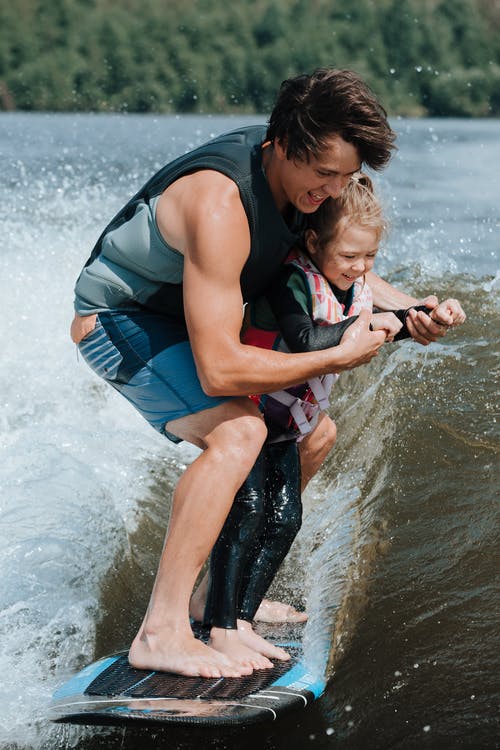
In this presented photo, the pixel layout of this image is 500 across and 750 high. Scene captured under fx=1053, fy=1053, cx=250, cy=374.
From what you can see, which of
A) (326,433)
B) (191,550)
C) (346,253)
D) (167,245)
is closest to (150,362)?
(167,245)

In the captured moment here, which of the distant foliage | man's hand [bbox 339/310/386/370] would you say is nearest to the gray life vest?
man's hand [bbox 339/310/386/370]

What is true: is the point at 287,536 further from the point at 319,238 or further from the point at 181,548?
the point at 319,238

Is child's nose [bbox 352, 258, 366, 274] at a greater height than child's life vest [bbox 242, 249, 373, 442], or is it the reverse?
child's nose [bbox 352, 258, 366, 274]

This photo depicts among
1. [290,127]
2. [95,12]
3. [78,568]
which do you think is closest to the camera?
[290,127]

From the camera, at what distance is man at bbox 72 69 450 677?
127 inches

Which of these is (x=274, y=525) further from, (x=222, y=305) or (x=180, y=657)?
(x=222, y=305)

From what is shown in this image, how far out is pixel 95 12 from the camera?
53.4 m

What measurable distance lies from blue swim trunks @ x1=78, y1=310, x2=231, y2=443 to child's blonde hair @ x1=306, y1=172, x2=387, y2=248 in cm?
59

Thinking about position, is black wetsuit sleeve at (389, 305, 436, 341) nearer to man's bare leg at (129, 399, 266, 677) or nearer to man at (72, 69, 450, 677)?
man at (72, 69, 450, 677)

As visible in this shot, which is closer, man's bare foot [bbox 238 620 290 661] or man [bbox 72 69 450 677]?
man [bbox 72 69 450 677]

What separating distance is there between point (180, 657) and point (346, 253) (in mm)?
1438

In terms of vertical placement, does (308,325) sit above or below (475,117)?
above

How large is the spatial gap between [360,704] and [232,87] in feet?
140

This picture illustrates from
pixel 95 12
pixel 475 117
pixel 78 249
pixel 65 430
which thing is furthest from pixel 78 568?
pixel 95 12
